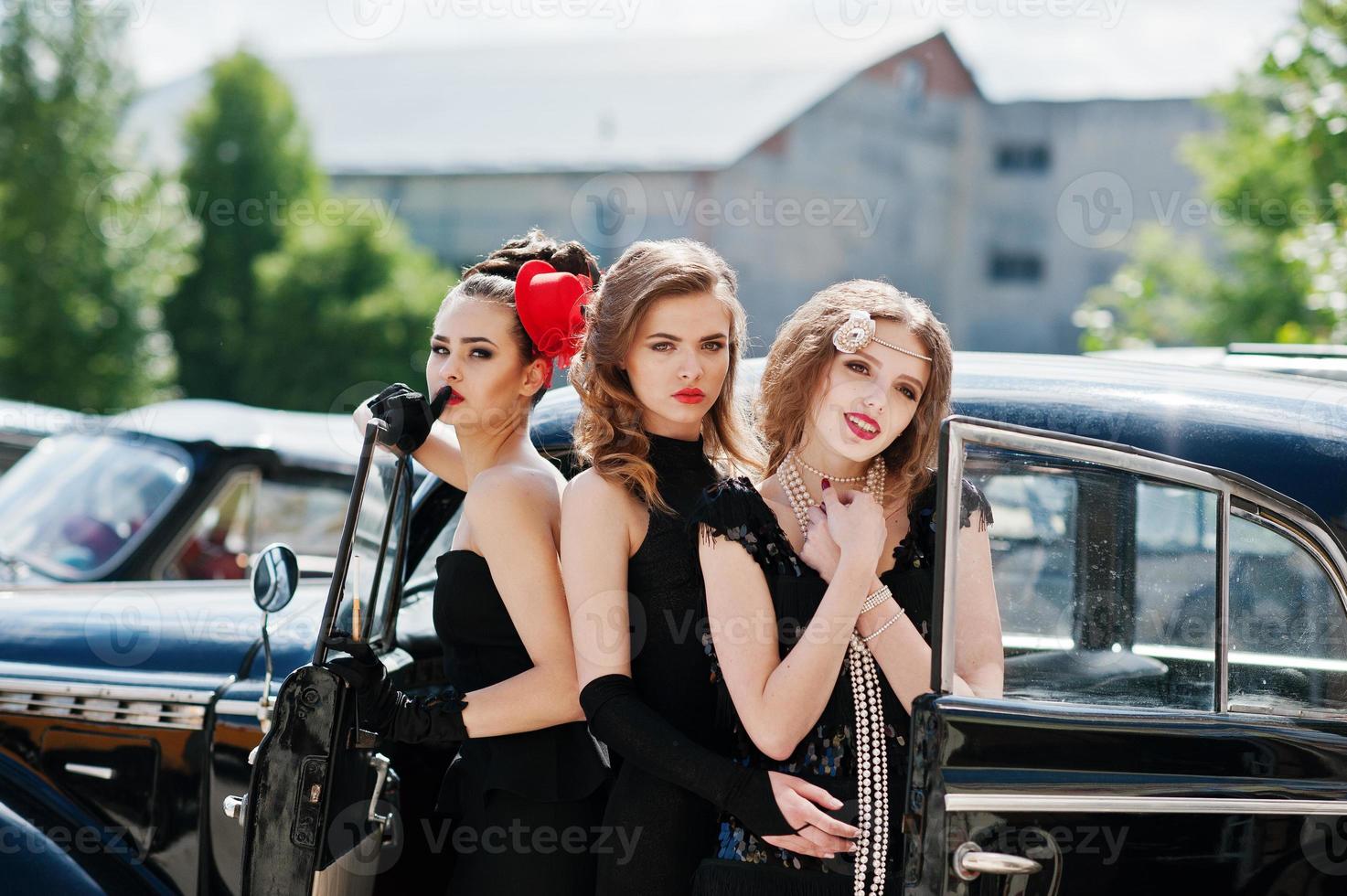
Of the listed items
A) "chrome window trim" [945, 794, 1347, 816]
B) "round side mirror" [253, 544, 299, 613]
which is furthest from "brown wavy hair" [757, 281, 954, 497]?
"round side mirror" [253, 544, 299, 613]

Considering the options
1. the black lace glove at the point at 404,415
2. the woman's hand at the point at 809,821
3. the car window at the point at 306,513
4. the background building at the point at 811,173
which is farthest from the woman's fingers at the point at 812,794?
the background building at the point at 811,173

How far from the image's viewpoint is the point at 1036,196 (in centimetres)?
3481

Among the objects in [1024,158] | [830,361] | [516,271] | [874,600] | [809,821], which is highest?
[1024,158]

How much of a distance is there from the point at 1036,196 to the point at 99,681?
34.1 meters

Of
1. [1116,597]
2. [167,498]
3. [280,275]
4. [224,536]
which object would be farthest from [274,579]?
[280,275]

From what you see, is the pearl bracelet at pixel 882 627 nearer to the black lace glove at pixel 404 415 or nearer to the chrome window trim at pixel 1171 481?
the chrome window trim at pixel 1171 481

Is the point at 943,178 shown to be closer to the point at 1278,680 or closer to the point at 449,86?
the point at 449,86

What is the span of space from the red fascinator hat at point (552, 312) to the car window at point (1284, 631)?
145 cm

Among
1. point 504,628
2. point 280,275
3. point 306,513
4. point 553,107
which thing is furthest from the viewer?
point 553,107

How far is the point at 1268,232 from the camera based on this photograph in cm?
2112

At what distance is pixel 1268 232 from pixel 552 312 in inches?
834

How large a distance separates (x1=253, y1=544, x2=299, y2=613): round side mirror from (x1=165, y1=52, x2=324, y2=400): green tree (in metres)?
28.9

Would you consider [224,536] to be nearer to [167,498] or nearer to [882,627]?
[167,498]

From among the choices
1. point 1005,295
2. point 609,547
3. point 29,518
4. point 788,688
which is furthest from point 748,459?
point 1005,295
